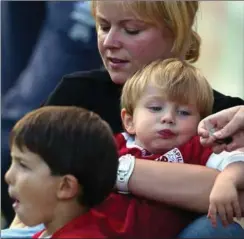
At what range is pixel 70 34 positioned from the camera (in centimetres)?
130

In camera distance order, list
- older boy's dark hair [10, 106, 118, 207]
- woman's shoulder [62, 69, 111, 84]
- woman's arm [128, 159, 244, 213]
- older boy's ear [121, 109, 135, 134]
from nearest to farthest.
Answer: older boy's dark hair [10, 106, 118, 207], woman's arm [128, 159, 244, 213], older boy's ear [121, 109, 135, 134], woman's shoulder [62, 69, 111, 84]

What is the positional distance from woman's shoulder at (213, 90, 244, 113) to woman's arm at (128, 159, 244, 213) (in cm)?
20

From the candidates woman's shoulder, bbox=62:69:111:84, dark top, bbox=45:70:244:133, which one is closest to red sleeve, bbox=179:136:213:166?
Answer: dark top, bbox=45:70:244:133

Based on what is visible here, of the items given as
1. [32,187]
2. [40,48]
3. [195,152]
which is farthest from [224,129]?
[40,48]

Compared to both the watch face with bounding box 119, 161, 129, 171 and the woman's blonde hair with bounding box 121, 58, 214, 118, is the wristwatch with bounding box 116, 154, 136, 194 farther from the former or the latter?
the woman's blonde hair with bounding box 121, 58, 214, 118

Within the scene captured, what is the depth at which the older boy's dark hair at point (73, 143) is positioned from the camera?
881 millimetres

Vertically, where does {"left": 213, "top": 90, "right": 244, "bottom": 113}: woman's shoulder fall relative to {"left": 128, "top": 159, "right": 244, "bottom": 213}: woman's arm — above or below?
above

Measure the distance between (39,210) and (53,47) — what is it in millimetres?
465

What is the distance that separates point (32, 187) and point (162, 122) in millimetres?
253

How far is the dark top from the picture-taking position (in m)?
1.16

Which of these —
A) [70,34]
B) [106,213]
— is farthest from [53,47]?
[106,213]

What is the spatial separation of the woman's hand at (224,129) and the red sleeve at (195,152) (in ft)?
0.16

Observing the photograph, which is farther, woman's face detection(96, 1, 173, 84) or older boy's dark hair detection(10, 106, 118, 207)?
woman's face detection(96, 1, 173, 84)

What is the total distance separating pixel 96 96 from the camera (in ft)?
3.89
